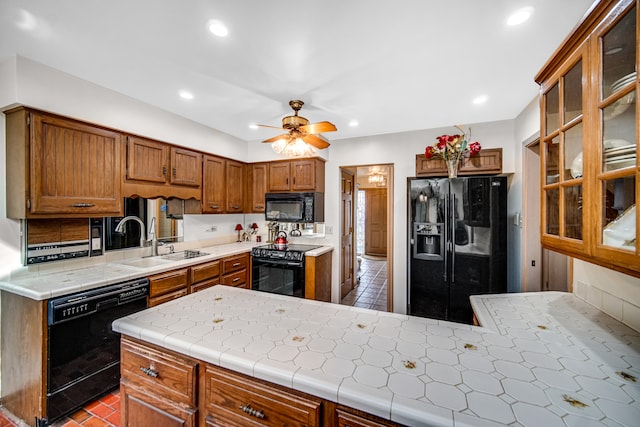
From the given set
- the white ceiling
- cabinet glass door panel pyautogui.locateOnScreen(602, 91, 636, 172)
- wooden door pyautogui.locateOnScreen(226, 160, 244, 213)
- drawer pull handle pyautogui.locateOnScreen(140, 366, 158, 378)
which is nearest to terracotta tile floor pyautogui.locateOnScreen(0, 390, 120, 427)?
drawer pull handle pyautogui.locateOnScreen(140, 366, 158, 378)

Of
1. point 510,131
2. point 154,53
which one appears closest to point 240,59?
point 154,53

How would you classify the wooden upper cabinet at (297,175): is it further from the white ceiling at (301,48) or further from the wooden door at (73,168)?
the wooden door at (73,168)

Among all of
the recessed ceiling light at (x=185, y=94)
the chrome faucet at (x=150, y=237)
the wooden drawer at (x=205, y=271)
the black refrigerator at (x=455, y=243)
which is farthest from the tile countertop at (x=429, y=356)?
the recessed ceiling light at (x=185, y=94)

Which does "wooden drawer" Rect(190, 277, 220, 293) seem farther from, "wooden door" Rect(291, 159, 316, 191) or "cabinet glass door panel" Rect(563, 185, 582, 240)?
"cabinet glass door panel" Rect(563, 185, 582, 240)

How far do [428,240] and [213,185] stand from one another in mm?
2823

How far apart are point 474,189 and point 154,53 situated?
10.2ft

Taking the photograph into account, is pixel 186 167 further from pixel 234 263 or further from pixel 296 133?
pixel 296 133

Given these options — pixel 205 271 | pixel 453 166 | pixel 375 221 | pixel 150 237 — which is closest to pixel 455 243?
pixel 453 166

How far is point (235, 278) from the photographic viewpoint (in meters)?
3.37

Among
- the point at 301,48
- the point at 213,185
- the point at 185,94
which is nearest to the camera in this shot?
the point at 301,48

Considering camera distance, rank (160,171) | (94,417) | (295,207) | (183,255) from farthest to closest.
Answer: (295,207) → (183,255) → (160,171) → (94,417)

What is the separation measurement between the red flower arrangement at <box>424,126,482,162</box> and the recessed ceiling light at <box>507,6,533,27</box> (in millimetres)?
1661

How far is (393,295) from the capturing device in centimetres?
358

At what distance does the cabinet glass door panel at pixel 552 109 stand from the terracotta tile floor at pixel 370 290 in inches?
121
